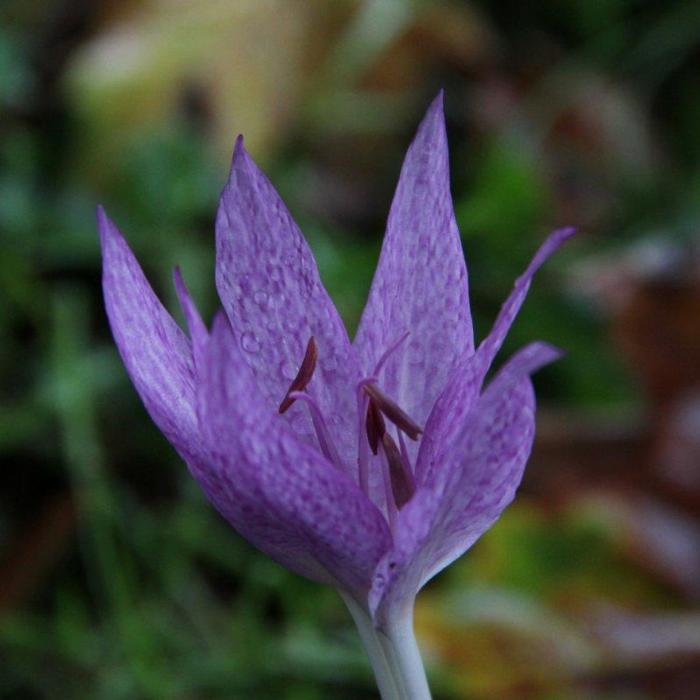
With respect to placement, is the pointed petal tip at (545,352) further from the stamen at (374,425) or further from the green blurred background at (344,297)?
the green blurred background at (344,297)

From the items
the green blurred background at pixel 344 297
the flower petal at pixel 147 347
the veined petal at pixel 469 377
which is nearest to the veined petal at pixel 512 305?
the veined petal at pixel 469 377

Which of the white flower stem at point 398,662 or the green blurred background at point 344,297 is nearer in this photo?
the white flower stem at point 398,662

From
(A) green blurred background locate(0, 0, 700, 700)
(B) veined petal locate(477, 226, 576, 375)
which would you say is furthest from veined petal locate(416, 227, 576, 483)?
(A) green blurred background locate(0, 0, 700, 700)

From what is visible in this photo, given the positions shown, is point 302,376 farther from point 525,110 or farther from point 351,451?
point 525,110

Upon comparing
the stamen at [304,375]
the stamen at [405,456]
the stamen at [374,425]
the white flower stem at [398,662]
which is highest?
the stamen at [304,375]

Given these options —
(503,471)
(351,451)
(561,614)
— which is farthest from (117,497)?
(503,471)
